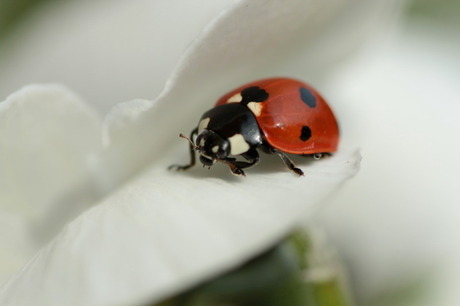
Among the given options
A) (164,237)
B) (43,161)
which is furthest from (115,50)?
(164,237)

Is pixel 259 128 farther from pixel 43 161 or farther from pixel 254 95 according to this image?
pixel 43 161

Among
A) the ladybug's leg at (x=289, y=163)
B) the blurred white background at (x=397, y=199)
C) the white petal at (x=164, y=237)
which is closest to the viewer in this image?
the white petal at (x=164, y=237)

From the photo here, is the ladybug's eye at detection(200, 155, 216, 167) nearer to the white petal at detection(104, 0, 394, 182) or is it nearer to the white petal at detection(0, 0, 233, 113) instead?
the white petal at detection(104, 0, 394, 182)

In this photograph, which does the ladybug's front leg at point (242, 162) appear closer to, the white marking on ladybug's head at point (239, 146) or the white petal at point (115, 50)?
the white marking on ladybug's head at point (239, 146)

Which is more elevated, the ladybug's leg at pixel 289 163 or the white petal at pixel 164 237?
the white petal at pixel 164 237

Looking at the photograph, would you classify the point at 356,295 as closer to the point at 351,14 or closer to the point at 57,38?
the point at 351,14

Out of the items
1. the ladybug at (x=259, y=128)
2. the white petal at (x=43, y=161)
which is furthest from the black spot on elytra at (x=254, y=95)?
the white petal at (x=43, y=161)

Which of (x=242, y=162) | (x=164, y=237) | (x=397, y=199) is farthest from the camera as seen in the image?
(x=397, y=199)
